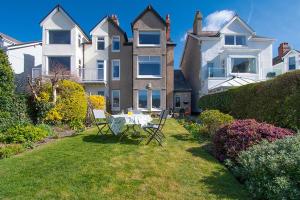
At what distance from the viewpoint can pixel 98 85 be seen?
2784 centimetres

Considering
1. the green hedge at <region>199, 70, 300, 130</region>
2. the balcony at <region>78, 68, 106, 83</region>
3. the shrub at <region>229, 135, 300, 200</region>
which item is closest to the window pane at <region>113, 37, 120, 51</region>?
the balcony at <region>78, 68, 106, 83</region>

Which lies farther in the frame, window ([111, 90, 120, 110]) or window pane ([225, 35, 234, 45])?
window pane ([225, 35, 234, 45])

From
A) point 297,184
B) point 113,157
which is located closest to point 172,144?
point 113,157

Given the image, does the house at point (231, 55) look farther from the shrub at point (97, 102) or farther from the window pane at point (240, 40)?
the shrub at point (97, 102)

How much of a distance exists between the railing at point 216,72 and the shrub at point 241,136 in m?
19.3

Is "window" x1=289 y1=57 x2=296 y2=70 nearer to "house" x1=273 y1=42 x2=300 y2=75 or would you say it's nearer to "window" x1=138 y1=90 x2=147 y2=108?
"house" x1=273 y1=42 x2=300 y2=75

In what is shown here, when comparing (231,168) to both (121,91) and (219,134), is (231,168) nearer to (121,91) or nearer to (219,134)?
(219,134)

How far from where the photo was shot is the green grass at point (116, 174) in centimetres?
553

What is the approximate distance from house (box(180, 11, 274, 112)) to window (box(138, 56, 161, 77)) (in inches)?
182

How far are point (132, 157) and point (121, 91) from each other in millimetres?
21120

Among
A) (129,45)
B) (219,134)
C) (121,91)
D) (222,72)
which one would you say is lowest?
(219,134)

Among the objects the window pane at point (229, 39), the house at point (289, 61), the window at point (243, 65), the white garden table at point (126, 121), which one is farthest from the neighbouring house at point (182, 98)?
the white garden table at point (126, 121)

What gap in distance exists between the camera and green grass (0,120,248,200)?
5528 millimetres

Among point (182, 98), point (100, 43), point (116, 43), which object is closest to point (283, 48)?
point (182, 98)
